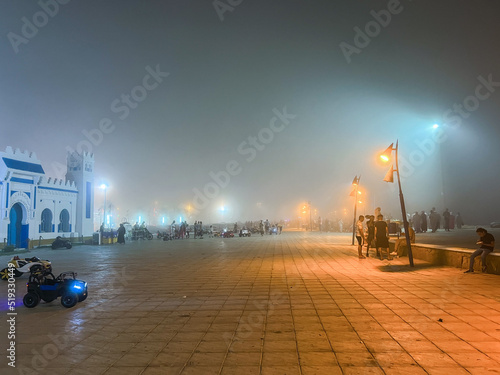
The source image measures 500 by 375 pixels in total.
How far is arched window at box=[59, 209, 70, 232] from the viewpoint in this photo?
34506mm

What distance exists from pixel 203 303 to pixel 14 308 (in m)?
3.95

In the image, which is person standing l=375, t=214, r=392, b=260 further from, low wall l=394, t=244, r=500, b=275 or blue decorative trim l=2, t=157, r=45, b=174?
blue decorative trim l=2, t=157, r=45, b=174

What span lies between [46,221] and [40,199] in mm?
2377

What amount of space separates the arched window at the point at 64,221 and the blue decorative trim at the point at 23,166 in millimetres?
5774

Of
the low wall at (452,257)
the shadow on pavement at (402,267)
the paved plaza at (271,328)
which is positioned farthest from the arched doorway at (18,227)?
the low wall at (452,257)

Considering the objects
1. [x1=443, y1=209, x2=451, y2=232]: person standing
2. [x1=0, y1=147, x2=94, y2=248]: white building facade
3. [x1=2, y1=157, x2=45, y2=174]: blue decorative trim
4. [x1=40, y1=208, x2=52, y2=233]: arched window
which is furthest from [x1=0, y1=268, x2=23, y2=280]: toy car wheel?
[x1=443, y1=209, x2=451, y2=232]: person standing

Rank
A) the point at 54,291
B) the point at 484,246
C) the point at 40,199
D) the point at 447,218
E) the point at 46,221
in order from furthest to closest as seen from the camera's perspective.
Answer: the point at 46,221, the point at 40,199, the point at 447,218, the point at 484,246, the point at 54,291

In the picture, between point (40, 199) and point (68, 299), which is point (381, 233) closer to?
point (68, 299)

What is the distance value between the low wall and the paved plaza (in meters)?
0.56

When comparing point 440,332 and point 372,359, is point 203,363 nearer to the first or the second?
point 372,359

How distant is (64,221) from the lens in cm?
3491

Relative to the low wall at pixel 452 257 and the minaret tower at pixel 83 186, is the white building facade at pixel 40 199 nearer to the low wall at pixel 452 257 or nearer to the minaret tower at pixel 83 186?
the minaret tower at pixel 83 186

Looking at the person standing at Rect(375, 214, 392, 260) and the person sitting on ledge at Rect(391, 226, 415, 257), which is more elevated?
the person standing at Rect(375, 214, 392, 260)

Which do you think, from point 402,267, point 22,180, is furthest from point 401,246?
point 22,180
